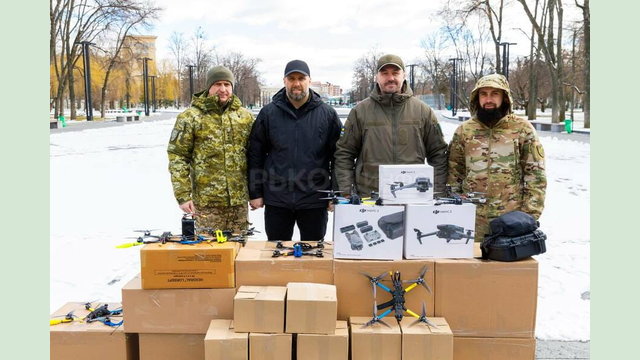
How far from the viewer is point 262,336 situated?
2789 millimetres

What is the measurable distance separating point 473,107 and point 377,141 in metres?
0.74

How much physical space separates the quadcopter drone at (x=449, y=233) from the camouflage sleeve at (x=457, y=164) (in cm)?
67

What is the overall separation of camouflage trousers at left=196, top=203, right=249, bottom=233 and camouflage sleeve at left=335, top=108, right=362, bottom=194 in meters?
0.86

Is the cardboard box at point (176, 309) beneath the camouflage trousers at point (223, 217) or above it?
beneath

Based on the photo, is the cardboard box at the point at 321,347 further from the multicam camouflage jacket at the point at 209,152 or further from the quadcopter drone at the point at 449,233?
the multicam camouflage jacket at the point at 209,152

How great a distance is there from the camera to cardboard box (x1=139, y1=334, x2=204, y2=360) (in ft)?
10.2

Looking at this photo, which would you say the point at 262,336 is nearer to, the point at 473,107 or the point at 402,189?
the point at 402,189

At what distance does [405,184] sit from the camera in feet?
10.1

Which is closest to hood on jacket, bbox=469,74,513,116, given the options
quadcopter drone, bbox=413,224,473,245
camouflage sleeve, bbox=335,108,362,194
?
camouflage sleeve, bbox=335,108,362,194

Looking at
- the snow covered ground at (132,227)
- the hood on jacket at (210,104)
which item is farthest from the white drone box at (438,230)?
the hood on jacket at (210,104)

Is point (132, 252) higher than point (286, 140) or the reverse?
the reverse

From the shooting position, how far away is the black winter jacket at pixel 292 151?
3.96 metres

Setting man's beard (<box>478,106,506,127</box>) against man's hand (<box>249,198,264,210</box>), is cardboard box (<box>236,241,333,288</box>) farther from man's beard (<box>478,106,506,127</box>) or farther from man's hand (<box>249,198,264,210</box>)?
man's beard (<box>478,106,506,127</box>)

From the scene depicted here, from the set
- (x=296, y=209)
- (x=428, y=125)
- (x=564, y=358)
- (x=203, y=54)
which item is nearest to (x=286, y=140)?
(x=296, y=209)
